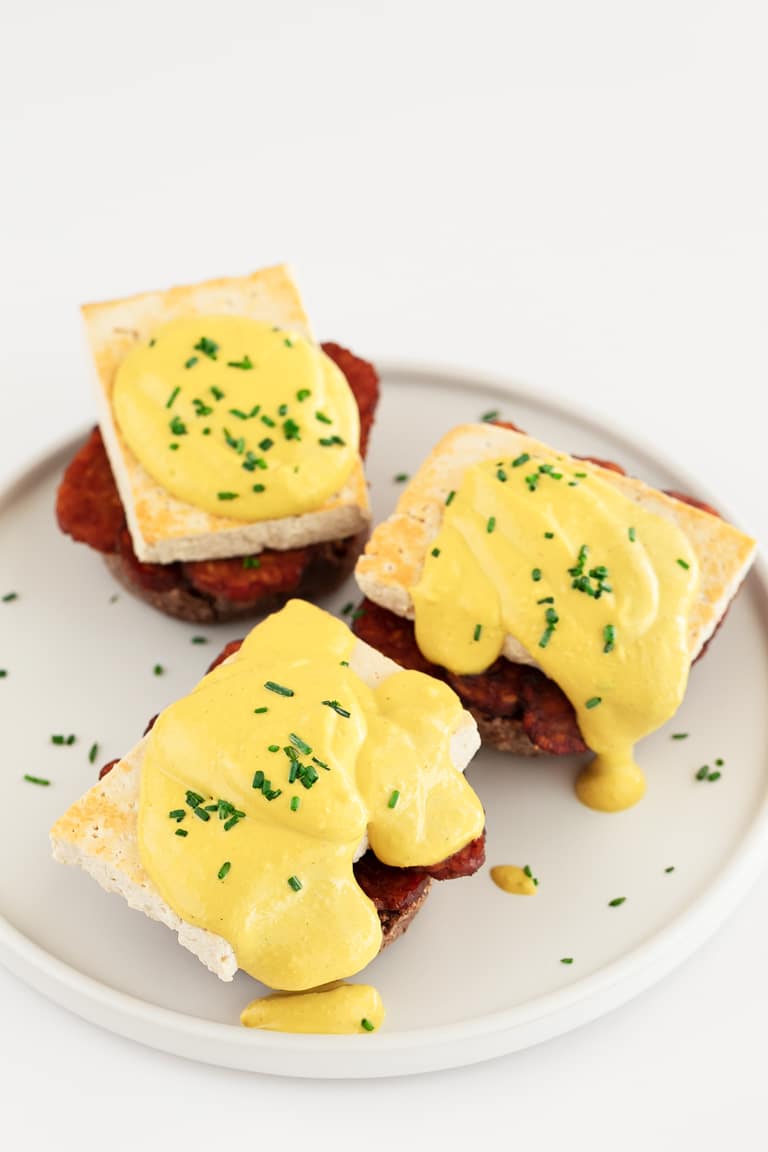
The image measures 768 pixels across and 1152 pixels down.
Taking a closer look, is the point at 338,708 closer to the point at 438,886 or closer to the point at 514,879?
the point at 438,886

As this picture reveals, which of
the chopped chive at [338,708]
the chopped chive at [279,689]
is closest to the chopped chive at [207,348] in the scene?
the chopped chive at [279,689]

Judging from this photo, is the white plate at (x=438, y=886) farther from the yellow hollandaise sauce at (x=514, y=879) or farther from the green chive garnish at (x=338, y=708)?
the green chive garnish at (x=338, y=708)

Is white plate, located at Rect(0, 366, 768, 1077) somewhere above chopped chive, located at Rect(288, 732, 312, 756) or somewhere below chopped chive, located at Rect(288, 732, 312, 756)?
below

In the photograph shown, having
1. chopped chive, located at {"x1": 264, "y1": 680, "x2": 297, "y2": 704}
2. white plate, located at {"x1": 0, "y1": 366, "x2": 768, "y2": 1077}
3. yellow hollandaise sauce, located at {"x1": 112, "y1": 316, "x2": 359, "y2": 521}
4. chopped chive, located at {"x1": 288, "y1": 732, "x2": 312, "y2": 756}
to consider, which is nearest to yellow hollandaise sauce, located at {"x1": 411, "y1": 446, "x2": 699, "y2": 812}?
white plate, located at {"x1": 0, "y1": 366, "x2": 768, "y2": 1077}

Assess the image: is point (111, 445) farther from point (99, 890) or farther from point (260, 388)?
point (99, 890)

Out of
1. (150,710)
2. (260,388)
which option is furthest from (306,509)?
(150,710)

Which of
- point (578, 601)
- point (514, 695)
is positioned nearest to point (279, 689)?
point (514, 695)

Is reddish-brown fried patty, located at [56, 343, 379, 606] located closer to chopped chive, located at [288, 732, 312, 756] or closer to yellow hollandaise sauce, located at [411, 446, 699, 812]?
yellow hollandaise sauce, located at [411, 446, 699, 812]
